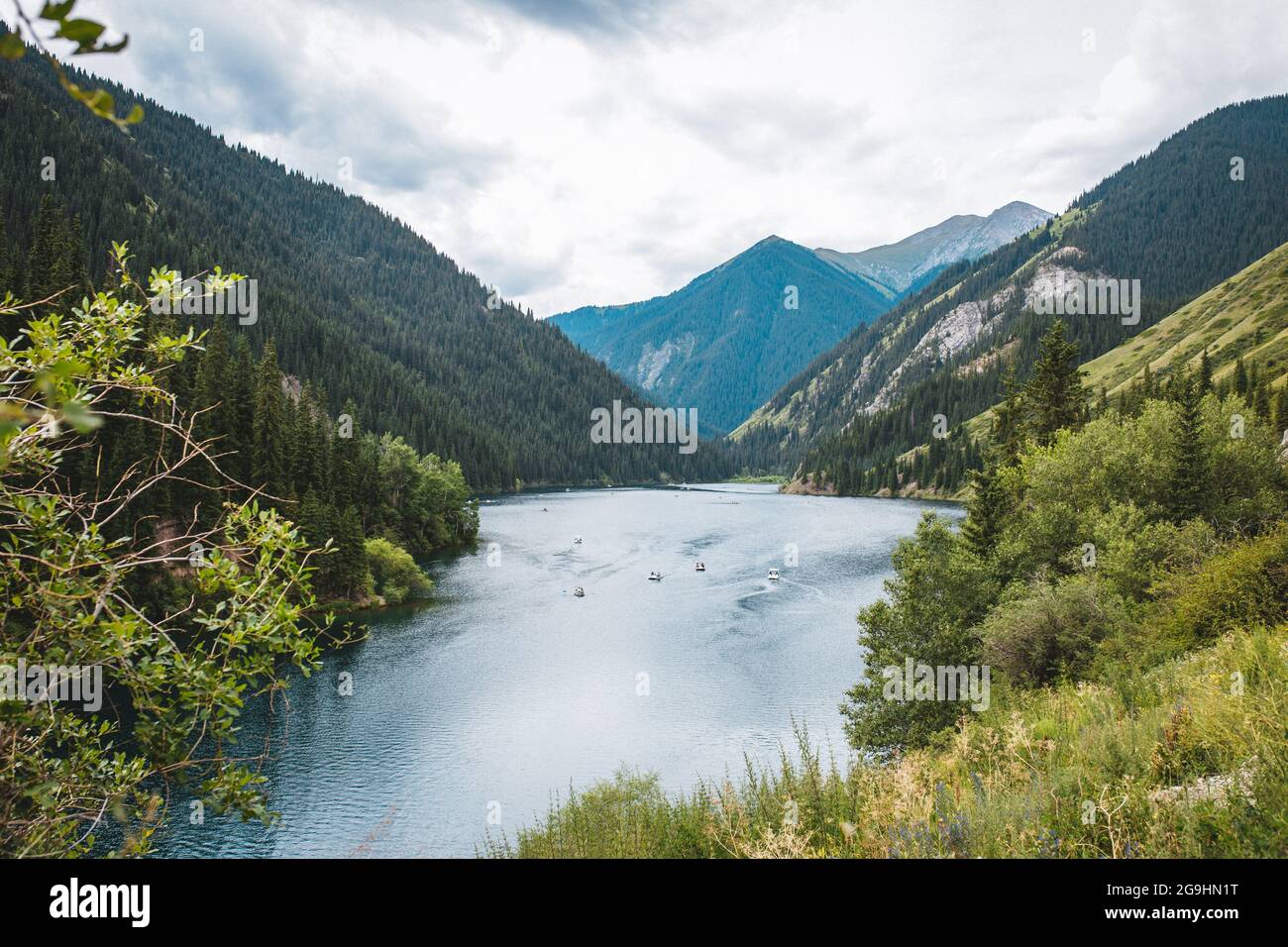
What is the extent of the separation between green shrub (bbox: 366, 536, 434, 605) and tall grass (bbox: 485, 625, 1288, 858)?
51.5m

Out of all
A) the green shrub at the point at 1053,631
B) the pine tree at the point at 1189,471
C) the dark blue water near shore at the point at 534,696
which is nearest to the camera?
the green shrub at the point at 1053,631

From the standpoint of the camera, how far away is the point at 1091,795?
8461 mm

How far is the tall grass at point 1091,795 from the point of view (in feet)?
21.5

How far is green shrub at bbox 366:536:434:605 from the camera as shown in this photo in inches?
2473

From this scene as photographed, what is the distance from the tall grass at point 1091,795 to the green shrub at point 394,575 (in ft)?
169

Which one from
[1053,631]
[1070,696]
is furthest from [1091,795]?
[1053,631]

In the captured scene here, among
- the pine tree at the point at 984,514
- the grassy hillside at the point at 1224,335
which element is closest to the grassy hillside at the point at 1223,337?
the grassy hillside at the point at 1224,335

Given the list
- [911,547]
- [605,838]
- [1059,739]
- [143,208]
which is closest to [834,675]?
[911,547]

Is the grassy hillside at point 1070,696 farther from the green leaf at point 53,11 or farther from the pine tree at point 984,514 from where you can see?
the green leaf at point 53,11

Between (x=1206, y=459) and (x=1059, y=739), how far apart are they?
114ft

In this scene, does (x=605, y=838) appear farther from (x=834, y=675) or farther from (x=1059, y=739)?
(x=834, y=675)

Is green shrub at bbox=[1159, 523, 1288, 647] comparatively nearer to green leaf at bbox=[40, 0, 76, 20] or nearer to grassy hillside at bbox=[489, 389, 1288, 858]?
grassy hillside at bbox=[489, 389, 1288, 858]

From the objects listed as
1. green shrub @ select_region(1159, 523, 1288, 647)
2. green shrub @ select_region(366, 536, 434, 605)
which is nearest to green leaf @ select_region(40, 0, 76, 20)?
green shrub @ select_region(1159, 523, 1288, 647)

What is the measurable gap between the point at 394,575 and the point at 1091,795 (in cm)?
6268
